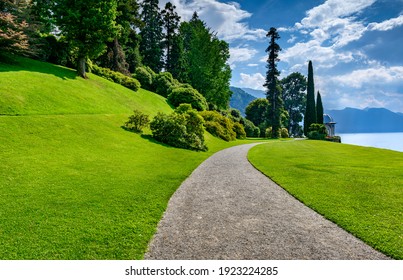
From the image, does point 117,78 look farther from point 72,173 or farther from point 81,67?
point 72,173

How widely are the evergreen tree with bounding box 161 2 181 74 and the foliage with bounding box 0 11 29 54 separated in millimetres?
42638

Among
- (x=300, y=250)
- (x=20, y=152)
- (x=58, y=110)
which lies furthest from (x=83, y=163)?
(x=300, y=250)

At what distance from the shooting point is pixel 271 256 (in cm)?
594

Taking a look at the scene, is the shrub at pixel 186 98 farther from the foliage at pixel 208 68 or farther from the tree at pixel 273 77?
the tree at pixel 273 77

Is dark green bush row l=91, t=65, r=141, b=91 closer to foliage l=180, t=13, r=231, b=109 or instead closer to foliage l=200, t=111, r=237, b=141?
foliage l=200, t=111, r=237, b=141

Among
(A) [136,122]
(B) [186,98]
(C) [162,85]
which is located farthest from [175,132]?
(C) [162,85]

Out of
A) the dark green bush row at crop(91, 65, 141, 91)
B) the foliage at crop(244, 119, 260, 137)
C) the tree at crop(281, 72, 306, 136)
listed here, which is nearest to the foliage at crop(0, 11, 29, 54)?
the dark green bush row at crop(91, 65, 141, 91)

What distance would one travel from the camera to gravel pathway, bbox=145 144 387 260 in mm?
6039

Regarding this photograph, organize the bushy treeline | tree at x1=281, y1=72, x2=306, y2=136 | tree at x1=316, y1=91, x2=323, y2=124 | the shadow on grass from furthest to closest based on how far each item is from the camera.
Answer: tree at x1=281, y1=72, x2=306, y2=136
tree at x1=316, y1=91, x2=323, y2=124
the bushy treeline
the shadow on grass

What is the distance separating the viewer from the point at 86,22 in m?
30.0

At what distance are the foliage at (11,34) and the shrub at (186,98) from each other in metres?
24.4

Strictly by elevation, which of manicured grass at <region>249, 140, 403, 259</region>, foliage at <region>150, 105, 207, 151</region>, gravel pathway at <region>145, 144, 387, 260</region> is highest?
foliage at <region>150, 105, 207, 151</region>
